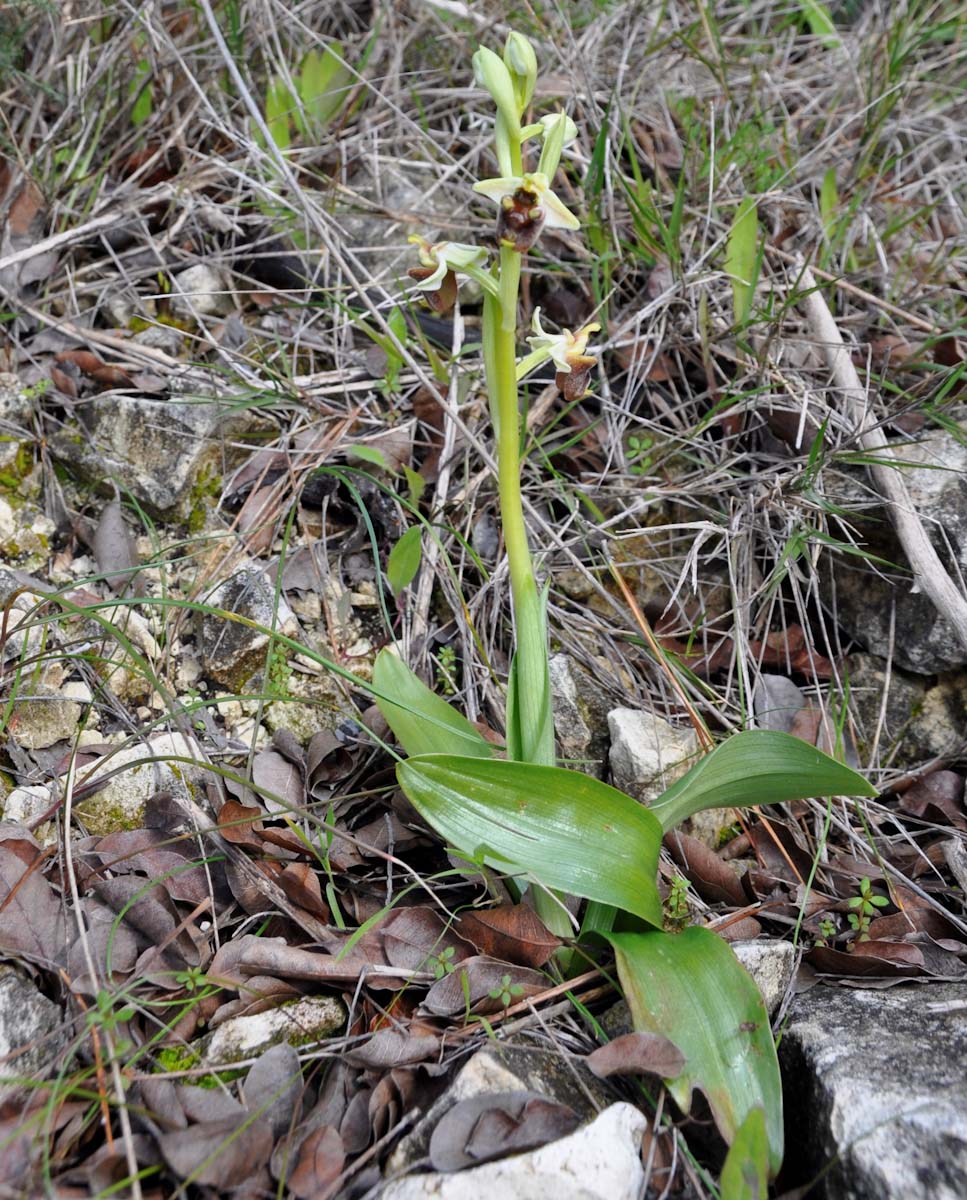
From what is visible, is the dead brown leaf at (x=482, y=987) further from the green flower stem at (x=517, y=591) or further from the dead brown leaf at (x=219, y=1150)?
the dead brown leaf at (x=219, y=1150)

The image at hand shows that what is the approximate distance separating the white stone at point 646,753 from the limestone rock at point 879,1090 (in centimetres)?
53

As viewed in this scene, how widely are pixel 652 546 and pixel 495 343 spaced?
3.01 feet

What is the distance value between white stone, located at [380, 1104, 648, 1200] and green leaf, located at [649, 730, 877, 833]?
557mm

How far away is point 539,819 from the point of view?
5.32 feet

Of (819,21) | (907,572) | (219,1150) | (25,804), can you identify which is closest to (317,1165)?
(219,1150)

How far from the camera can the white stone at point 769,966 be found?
5.50ft

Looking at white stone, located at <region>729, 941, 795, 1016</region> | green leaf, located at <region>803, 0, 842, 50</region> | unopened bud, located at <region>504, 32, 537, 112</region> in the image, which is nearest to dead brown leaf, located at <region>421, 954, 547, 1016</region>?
white stone, located at <region>729, 941, 795, 1016</region>

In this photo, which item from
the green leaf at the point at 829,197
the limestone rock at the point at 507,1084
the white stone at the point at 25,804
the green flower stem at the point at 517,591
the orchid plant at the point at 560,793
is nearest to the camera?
the limestone rock at the point at 507,1084

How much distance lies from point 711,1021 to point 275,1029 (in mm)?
719

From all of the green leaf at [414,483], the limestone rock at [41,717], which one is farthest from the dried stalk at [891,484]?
the limestone rock at [41,717]

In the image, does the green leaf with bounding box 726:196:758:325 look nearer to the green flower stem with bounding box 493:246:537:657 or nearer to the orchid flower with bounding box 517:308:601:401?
the orchid flower with bounding box 517:308:601:401

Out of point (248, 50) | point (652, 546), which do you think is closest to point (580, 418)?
point (652, 546)

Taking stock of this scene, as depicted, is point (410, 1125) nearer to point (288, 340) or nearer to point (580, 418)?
point (580, 418)

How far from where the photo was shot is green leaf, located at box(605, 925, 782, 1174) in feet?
4.65
